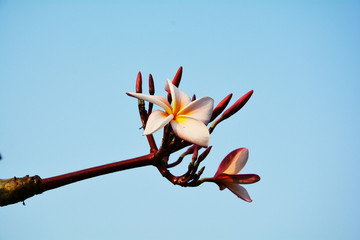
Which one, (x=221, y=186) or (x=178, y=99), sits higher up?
(x=178, y=99)

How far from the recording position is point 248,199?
135 centimetres

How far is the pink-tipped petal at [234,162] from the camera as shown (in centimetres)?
139

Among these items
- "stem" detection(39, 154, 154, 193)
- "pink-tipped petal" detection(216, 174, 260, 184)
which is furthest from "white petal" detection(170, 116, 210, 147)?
"pink-tipped petal" detection(216, 174, 260, 184)

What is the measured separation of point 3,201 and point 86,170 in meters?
0.33

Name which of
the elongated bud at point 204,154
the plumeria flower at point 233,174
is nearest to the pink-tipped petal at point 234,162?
the plumeria flower at point 233,174

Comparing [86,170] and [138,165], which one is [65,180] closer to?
[86,170]

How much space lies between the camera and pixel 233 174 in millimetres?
1368

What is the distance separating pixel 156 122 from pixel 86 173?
0.27m

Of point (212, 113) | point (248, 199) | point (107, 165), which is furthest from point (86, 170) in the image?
point (248, 199)

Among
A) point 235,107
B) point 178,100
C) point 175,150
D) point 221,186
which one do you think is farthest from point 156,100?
point 221,186

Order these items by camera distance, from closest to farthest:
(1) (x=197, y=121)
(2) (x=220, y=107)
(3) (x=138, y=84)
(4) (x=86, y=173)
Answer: (4) (x=86, y=173), (1) (x=197, y=121), (2) (x=220, y=107), (3) (x=138, y=84)

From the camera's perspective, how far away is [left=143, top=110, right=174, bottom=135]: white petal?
1.14m

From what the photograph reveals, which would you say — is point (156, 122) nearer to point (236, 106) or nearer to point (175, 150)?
point (175, 150)

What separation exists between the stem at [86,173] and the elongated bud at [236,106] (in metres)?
0.41
